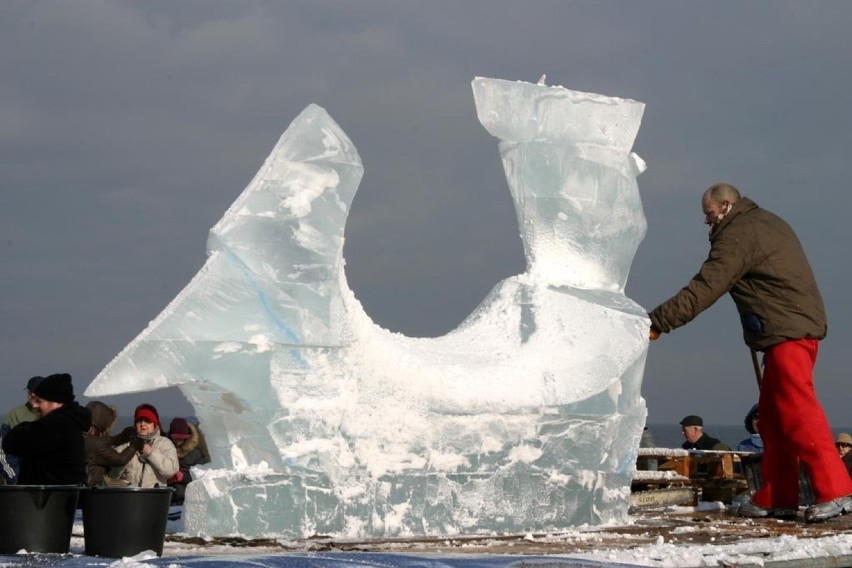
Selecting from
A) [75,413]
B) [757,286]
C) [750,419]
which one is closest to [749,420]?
[750,419]

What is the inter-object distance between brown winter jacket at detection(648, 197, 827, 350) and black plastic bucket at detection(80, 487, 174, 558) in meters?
3.09

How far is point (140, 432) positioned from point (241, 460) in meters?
2.28

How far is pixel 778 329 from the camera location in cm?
668

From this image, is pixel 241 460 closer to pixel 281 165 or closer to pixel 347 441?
pixel 347 441

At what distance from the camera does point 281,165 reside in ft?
18.4

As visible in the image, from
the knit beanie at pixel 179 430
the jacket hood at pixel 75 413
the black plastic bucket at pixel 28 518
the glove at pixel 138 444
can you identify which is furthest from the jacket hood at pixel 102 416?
the black plastic bucket at pixel 28 518

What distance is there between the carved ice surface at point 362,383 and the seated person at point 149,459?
2054 millimetres

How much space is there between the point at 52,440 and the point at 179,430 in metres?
4.21

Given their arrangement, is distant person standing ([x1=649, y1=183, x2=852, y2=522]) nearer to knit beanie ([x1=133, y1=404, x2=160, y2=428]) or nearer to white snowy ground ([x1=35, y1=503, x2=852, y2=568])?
white snowy ground ([x1=35, y1=503, x2=852, y2=568])

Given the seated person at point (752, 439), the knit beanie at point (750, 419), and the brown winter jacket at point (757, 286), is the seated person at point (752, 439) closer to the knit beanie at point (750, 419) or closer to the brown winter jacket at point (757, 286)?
the knit beanie at point (750, 419)

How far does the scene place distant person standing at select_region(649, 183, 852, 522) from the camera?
6.59 meters

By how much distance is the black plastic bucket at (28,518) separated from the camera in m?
4.69

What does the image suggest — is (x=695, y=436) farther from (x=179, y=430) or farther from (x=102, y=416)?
(x=102, y=416)

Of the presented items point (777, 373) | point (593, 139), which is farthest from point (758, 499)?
point (593, 139)
